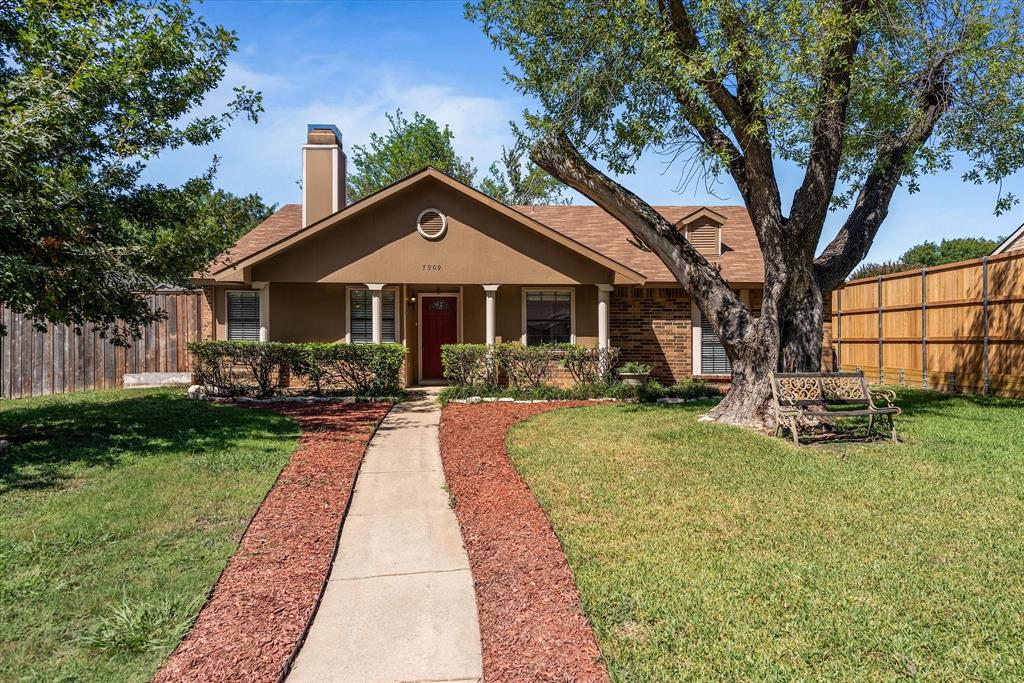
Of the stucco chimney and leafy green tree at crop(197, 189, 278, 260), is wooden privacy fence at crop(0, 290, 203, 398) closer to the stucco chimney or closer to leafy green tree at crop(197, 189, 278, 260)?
the stucco chimney

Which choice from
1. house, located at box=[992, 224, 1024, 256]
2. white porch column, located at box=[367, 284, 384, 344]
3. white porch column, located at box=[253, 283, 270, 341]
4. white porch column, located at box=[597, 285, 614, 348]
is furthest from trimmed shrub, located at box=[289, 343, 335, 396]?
house, located at box=[992, 224, 1024, 256]

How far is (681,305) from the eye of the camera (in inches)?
580

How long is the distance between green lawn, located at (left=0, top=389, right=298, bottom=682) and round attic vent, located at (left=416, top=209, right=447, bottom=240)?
6209 millimetres

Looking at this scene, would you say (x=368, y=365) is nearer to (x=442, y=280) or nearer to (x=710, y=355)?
(x=442, y=280)

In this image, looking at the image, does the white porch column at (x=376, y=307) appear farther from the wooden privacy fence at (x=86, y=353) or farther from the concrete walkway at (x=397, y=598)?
the concrete walkway at (x=397, y=598)

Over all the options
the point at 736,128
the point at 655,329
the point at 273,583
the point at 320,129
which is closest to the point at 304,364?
the point at 320,129

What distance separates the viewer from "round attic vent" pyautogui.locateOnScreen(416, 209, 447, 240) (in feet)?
44.2

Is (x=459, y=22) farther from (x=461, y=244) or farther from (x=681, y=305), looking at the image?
(x=681, y=305)

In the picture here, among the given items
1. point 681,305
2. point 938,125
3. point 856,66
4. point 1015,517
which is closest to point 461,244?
point 681,305

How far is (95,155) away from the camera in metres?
8.59

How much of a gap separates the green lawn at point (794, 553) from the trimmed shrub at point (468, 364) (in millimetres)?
5239

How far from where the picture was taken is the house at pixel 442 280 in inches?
523

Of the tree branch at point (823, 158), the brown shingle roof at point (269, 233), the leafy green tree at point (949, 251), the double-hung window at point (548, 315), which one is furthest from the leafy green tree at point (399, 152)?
the leafy green tree at point (949, 251)

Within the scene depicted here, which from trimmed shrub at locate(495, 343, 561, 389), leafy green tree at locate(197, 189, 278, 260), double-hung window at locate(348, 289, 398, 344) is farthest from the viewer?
double-hung window at locate(348, 289, 398, 344)
